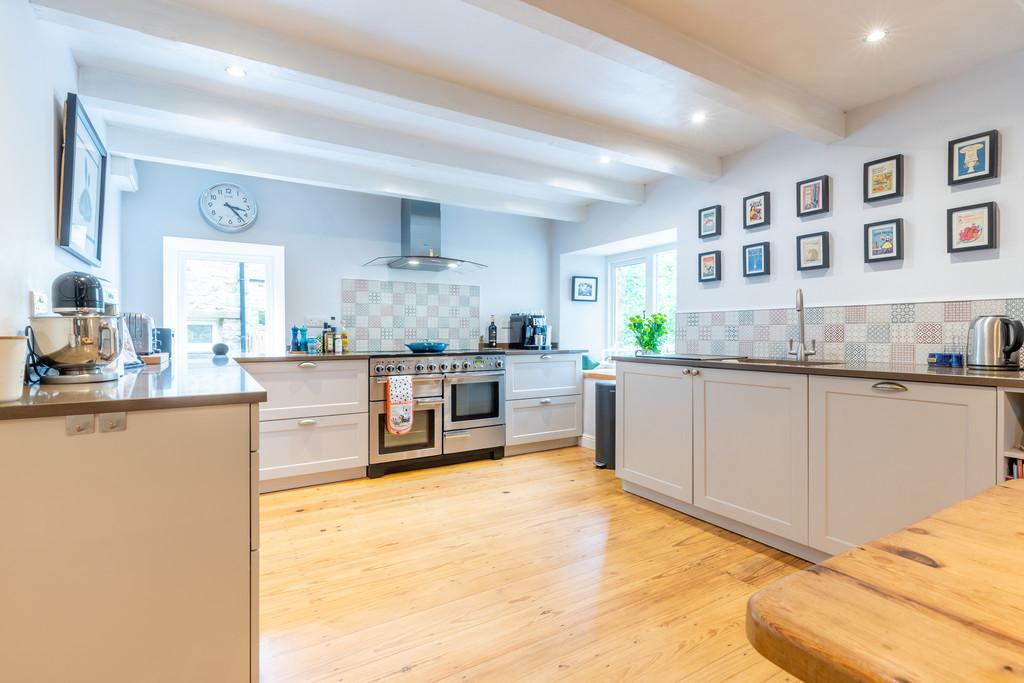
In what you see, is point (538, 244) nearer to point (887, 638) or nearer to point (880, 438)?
point (880, 438)

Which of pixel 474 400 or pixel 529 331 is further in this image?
pixel 529 331

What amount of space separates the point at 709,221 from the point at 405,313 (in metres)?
2.60

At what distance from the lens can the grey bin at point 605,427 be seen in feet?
12.5

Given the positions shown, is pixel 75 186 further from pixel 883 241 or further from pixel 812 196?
pixel 883 241

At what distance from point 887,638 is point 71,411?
4.80 ft

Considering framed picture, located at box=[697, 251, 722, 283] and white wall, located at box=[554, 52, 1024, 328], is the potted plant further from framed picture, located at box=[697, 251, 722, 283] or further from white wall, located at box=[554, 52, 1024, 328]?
framed picture, located at box=[697, 251, 722, 283]

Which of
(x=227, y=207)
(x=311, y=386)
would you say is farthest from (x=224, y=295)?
(x=311, y=386)

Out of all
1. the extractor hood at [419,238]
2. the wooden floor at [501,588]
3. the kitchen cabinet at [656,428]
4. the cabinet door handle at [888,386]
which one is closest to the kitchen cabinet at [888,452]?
the cabinet door handle at [888,386]

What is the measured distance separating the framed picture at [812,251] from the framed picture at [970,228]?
553 mm

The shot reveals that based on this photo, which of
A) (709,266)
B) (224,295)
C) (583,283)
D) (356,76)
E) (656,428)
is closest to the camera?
(356,76)

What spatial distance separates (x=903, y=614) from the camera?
425 millimetres

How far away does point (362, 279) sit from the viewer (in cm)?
418

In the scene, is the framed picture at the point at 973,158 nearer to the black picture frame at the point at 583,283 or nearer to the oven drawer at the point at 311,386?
the black picture frame at the point at 583,283

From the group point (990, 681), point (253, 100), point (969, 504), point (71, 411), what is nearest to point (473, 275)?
point (253, 100)
